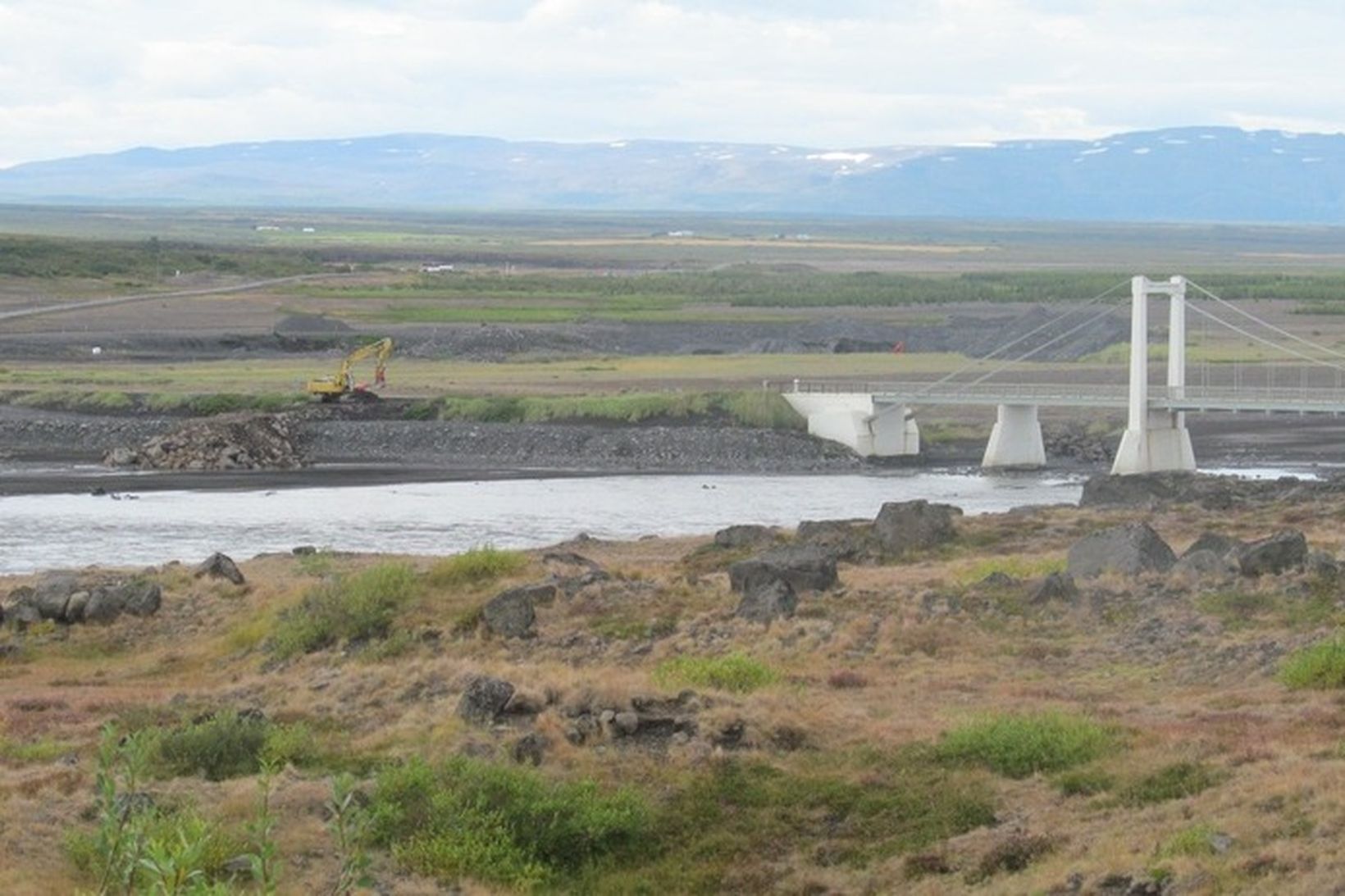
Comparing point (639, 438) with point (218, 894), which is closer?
point (218, 894)

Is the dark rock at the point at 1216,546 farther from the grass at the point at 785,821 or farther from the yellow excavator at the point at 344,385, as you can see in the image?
the yellow excavator at the point at 344,385

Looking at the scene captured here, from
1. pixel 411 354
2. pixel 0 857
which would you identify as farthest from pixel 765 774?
pixel 411 354

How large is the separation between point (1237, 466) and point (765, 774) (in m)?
47.4

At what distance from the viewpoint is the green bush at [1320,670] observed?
2267 cm

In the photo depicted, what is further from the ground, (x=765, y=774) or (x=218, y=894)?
(x=218, y=894)

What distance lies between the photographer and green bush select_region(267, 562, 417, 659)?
2889 cm

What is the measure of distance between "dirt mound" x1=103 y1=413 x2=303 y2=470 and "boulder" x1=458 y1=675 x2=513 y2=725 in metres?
44.5

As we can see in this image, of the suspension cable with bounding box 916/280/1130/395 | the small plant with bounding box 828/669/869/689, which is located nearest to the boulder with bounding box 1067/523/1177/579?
the small plant with bounding box 828/669/869/689

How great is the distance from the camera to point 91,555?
148ft

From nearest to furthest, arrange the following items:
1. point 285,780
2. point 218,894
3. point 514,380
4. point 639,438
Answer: point 218,894
point 285,780
point 639,438
point 514,380

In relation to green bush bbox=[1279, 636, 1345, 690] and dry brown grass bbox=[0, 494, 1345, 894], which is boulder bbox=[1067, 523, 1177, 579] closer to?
dry brown grass bbox=[0, 494, 1345, 894]

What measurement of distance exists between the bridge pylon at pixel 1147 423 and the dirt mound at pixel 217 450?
933 inches

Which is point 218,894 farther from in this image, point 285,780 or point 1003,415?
point 1003,415

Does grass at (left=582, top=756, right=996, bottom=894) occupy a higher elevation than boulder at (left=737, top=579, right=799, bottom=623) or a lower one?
higher
